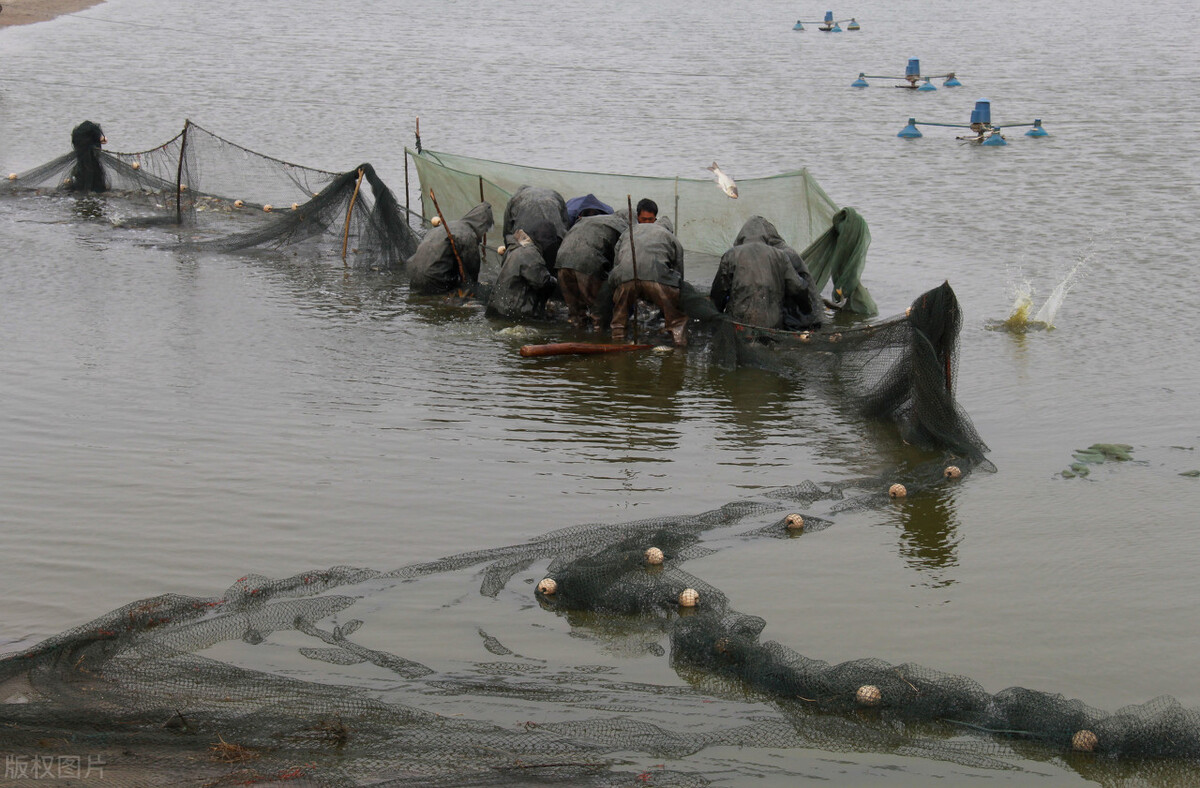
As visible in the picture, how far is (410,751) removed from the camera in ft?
12.7

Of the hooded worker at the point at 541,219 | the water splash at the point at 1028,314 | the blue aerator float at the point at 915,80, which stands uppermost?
the blue aerator float at the point at 915,80

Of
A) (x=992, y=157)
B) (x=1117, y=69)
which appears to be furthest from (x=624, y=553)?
(x=1117, y=69)

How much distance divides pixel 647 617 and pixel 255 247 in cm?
948

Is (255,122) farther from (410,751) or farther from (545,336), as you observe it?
(410,751)

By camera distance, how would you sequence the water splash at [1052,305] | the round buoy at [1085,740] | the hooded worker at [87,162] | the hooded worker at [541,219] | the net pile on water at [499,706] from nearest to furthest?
the net pile on water at [499,706] → the round buoy at [1085,740] → the water splash at [1052,305] → the hooded worker at [541,219] → the hooded worker at [87,162]

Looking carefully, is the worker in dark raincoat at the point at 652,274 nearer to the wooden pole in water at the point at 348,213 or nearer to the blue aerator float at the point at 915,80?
the wooden pole in water at the point at 348,213

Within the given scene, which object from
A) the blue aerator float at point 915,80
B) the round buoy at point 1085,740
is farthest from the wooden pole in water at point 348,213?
the blue aerator float at point 915,80

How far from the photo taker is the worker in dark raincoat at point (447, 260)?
11.4 meters

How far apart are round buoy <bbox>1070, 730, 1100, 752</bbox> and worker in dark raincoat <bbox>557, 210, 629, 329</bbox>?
264 inches

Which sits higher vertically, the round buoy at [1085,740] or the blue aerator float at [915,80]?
the blue aerator float at [915,80]

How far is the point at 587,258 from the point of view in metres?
10.2

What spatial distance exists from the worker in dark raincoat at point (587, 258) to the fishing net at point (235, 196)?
9.30 ft

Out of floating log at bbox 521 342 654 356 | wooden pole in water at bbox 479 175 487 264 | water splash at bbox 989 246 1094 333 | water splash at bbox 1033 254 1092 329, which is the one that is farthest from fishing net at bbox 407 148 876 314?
floating log at bbox 521 342 654 356

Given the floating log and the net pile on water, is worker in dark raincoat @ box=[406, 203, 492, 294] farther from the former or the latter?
the net pile on water
